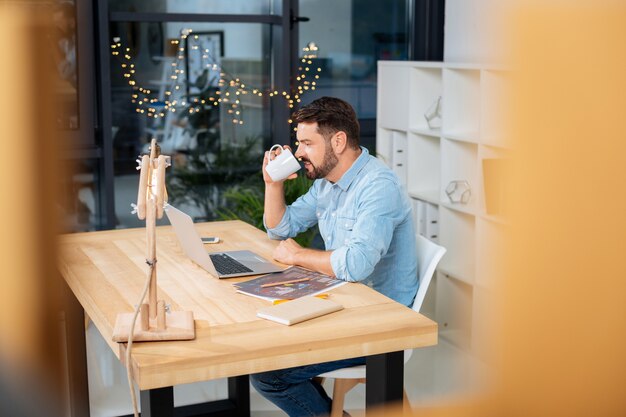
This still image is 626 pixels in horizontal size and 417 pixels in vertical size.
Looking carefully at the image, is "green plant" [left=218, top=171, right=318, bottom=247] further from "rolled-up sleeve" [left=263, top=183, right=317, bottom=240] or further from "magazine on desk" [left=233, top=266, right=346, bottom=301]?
"magazine on desk" [left=233, top=266, right=346, bottom=301]

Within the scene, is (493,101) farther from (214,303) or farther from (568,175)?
(214,303)

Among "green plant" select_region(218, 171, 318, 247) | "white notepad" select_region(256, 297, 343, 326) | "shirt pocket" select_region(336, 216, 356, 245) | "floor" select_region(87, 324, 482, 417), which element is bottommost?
"floor" select_region(87, 324, 482, 417)

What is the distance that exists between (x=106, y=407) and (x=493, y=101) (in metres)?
Answer: 2.84

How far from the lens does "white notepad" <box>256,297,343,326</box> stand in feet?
5.20

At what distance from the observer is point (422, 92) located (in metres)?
3.87

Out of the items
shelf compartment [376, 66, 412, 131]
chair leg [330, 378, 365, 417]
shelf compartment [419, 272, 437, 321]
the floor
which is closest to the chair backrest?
chair leg [330, 378, 365, 417]

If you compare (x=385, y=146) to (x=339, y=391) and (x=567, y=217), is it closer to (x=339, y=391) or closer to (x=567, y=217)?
(x=339, y=391)

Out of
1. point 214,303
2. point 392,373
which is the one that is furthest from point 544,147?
point 214,303

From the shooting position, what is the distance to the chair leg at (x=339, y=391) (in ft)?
6.98

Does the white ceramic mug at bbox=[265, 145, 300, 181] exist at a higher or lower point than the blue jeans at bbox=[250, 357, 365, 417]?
higher

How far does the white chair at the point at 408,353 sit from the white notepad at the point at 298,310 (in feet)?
1.35

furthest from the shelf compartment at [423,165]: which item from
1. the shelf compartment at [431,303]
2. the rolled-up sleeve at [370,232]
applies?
the rolled-up sleeve at [370,232]

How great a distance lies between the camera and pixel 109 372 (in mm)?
3252

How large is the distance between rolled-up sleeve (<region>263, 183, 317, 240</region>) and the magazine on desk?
1.35 feet
